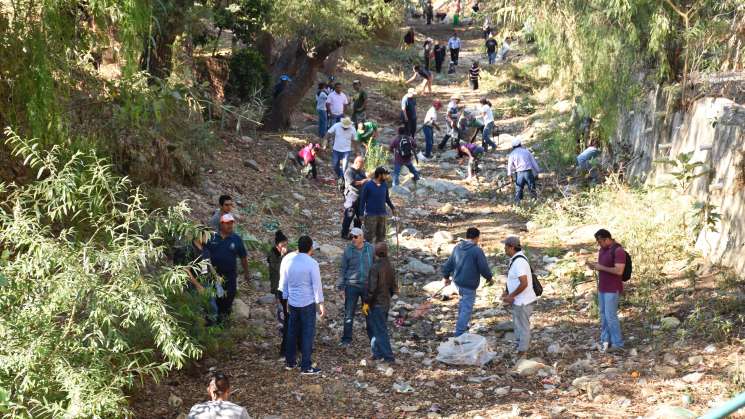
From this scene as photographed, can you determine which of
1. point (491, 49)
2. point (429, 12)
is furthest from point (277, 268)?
point (429, 12)

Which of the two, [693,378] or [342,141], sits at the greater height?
[342,141]

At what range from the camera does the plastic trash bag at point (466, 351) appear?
9281 millimetres

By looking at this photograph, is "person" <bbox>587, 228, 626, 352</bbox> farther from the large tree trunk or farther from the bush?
the large tree trunk

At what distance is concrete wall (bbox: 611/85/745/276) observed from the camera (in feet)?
34.6

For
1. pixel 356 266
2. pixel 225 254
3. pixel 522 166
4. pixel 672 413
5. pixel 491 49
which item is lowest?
pixel 672 413

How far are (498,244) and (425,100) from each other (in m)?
13.6

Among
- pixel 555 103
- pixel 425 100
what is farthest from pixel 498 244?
pixel 425 100

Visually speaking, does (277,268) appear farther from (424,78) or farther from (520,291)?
(424,78)

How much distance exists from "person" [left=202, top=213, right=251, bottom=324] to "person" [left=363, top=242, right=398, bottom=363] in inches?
56.8

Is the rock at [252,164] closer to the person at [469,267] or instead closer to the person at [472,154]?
the person at [472,154]

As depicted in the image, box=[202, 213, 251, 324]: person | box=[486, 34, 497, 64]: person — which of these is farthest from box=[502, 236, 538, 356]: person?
box=[486, 34, 497, 64]: person

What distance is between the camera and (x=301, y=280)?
855 centimetres

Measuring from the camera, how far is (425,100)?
26984 mm

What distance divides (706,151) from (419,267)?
161 inches
